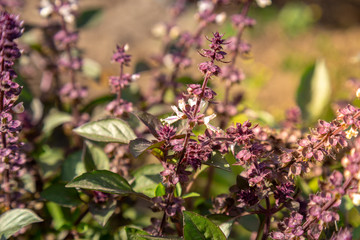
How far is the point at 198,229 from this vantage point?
1.07m

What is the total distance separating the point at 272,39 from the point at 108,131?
3.95m

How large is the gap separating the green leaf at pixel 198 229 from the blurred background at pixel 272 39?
2244 millimetres

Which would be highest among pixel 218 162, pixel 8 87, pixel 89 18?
pixel 89 18

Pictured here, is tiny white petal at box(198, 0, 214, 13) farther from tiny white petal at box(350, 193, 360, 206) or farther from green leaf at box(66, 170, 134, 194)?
tiny white petal at box(350, 193, 360, 206)

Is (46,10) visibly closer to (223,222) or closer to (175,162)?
(175,162)

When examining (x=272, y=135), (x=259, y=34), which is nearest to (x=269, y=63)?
(x=259, y=34)

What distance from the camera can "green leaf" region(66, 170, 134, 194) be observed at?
3.54ft

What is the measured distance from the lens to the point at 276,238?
1062 millimetres

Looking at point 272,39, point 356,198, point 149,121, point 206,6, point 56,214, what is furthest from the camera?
point 272,39

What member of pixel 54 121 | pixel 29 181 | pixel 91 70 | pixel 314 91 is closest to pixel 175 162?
pixel 29 181

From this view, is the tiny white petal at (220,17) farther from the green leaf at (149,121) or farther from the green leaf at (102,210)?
the green leaf at (102,210)

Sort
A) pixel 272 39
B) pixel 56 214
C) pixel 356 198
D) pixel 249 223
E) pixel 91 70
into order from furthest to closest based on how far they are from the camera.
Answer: pixel 272 39 → pixel 91 70 → pixel 56 214 → pixel 249 223 → pixel 356 198

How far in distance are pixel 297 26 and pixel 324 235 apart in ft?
13.2

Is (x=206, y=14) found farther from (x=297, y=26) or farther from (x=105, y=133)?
(x=297, y=26)
